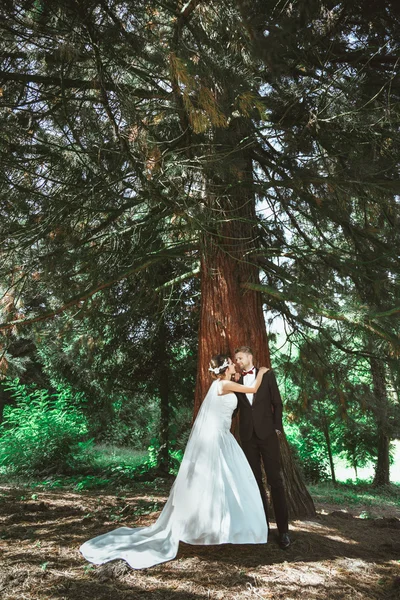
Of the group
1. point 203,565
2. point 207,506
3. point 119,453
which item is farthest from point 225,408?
point 119,453

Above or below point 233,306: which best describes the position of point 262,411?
below

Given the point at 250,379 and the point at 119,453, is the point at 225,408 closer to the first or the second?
the point at 250,379

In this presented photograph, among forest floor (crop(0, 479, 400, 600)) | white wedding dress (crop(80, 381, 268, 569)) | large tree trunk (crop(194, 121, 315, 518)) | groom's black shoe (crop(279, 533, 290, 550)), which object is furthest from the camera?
large tree trunk (crop(194, 121, 315, 518))

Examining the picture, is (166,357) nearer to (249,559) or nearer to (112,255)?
(112,255)

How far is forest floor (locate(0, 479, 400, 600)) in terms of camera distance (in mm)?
3631

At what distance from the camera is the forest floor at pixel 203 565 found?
11.9 ft

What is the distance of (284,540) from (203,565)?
0.91 meters

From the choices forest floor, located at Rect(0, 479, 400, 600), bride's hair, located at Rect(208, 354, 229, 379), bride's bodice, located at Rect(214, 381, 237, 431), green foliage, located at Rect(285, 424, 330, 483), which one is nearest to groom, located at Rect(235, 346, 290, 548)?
bride's bodice, located at Rect(214, 381, 237, 431)

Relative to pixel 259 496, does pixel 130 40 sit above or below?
above

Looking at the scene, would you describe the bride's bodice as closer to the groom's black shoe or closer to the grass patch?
the groom's black shoe

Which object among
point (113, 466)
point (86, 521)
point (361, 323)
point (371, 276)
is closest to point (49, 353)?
point (113, 466)

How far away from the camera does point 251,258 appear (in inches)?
249

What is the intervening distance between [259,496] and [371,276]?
3134 mm

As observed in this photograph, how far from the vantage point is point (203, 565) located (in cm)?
414
